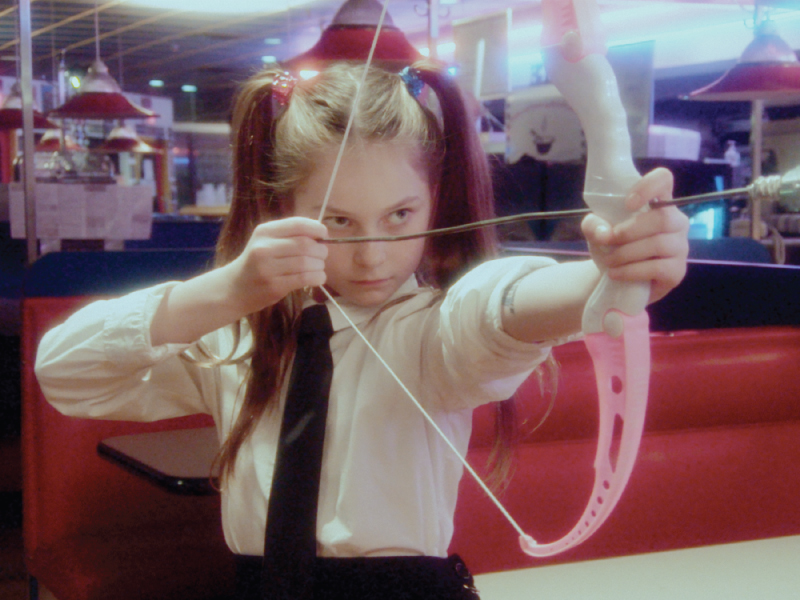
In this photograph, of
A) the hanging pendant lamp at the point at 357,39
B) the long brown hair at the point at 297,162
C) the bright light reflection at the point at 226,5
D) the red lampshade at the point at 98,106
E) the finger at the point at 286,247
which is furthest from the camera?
the bright light reflection at the point at 226,5

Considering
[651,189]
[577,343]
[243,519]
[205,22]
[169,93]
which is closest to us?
[651,189]

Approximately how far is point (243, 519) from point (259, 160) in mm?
379

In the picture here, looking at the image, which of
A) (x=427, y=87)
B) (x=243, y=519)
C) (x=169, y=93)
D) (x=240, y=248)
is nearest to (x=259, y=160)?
(x=240, y=248)

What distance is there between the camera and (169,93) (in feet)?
37.9

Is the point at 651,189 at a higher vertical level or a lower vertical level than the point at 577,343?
higher

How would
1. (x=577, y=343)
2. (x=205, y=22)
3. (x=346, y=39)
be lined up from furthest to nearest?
1. (x=205, y=22)
2. (x=346, y=39)
3. (x=577, y=343)

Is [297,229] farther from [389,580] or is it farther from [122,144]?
[122,144]

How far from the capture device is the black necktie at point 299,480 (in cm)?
80

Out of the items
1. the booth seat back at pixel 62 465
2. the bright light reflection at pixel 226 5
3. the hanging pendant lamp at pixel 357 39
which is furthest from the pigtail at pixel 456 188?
the bright light reflection at pixel 226 5

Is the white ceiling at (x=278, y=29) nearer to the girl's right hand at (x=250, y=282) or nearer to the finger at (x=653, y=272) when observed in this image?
the girl's right hand at (x=250, y=282)

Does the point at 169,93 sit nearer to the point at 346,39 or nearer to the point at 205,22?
the point at 205,22

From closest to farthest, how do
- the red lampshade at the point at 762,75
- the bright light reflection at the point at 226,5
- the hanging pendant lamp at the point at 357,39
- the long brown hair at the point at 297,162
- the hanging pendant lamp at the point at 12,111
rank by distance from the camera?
the long brown hair at the point at 297,162, the red lampshade at the point at 762,75, the hanging pendant lamp at the point at 357,39, the hanging pendant lamp at the point at 12,111, the bright light reflection at the point at 226,5

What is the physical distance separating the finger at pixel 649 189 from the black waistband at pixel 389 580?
502mm

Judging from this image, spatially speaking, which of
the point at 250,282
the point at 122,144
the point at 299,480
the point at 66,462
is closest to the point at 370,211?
the point at 250,282
